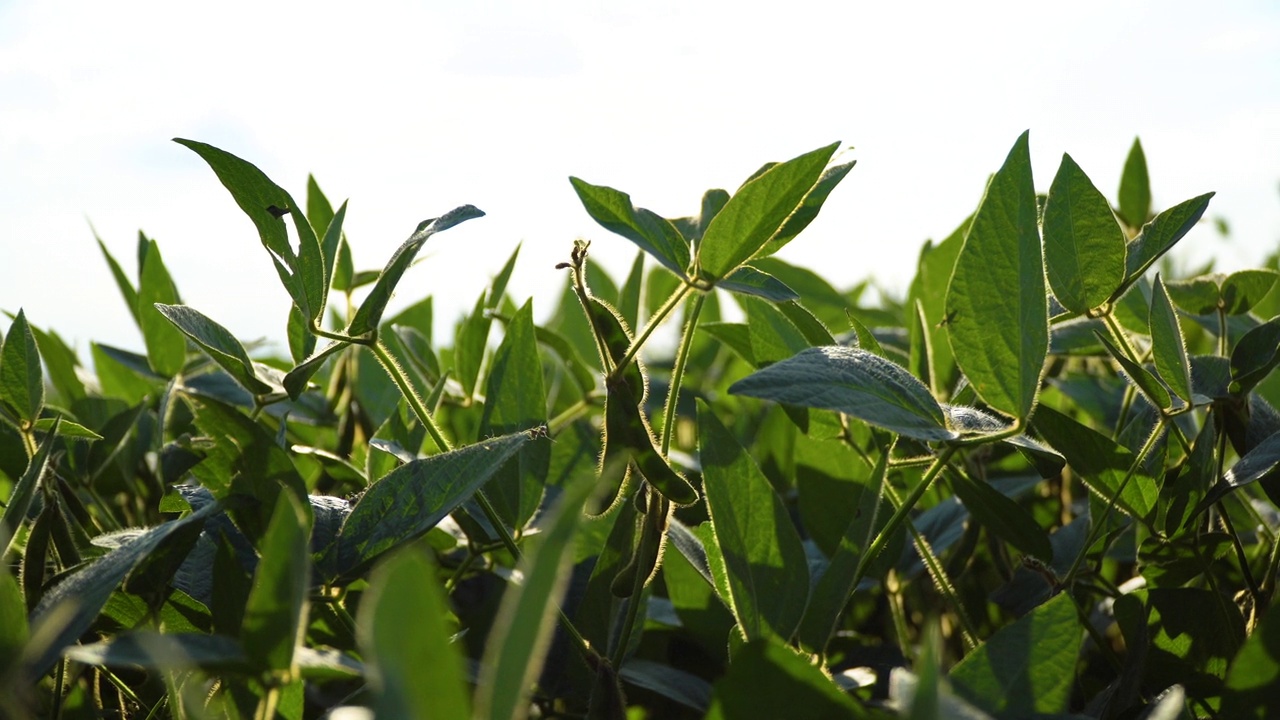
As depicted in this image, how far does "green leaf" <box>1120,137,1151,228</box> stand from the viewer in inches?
42.8

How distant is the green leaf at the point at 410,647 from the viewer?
0.26 m

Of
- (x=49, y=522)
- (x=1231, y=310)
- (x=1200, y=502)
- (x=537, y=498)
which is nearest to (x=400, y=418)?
(x=537, y=498)

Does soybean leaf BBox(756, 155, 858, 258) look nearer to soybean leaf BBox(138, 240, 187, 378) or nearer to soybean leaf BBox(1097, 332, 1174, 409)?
soybean leaf BBox(1097, 332, 1174, 409)

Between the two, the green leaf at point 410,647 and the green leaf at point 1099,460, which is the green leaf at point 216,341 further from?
the green leaf at point 1099,460

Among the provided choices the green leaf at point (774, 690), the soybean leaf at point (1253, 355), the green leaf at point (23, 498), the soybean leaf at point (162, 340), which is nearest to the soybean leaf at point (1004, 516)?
the soybean leaf at point (1253, 355)

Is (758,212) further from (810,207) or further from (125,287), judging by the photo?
(125,287)

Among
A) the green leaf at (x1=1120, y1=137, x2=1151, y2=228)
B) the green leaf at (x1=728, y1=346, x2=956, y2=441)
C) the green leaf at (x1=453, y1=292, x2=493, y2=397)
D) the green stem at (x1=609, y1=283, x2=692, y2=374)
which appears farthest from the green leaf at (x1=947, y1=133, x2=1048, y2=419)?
the green leaf at (x1=1120, y1=137, x2=1151, y2=228)

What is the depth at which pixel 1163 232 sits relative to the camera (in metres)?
0.63

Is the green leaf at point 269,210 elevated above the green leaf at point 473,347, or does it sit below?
above

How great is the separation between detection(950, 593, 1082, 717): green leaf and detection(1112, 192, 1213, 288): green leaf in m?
0.25

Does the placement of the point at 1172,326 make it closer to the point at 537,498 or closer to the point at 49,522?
the point at 537,498

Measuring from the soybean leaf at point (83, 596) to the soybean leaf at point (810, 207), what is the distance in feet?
1.08

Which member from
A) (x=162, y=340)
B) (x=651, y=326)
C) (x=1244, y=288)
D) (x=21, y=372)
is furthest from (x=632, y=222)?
(x=162, y=340)

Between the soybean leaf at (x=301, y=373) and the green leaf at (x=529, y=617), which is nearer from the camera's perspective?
the green leaf at (x=529, y=617)
